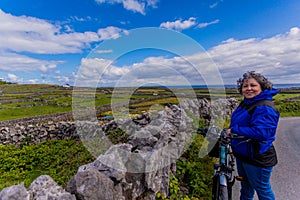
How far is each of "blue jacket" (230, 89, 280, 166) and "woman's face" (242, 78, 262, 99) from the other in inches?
3.1

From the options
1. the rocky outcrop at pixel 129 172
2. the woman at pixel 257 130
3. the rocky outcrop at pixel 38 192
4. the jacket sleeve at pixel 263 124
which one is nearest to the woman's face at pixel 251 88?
the woman at pixel 257 130

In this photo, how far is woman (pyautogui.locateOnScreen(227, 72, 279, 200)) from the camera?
314 centimetres

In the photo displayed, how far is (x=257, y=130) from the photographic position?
10.3 feet

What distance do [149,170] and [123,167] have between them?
0.59m

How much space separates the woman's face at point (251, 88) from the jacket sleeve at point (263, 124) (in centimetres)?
31

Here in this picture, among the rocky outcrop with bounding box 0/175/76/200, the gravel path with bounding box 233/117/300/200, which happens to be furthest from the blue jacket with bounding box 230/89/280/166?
the rocky outcrop with bounding box 0/175/76/200

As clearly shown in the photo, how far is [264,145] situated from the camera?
3.29 m

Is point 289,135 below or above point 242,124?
below

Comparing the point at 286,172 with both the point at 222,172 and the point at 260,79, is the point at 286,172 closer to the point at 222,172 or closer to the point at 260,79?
the point at 222,172

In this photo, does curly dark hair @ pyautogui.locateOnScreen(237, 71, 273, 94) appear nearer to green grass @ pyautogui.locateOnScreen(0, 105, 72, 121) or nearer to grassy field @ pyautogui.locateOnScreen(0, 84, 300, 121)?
grassy field @ pyautogui.locateOnScreen(0, 84, 300, 121)

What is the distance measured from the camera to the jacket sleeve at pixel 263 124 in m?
3.11

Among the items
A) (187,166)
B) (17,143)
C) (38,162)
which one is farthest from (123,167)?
(17,143)

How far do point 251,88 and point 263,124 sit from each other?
0.67m

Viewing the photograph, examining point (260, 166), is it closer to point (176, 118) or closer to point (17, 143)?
point (176, 118)
